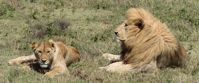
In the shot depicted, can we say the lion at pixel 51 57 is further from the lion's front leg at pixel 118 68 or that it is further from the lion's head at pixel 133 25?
the lion's head at pixel 133 25

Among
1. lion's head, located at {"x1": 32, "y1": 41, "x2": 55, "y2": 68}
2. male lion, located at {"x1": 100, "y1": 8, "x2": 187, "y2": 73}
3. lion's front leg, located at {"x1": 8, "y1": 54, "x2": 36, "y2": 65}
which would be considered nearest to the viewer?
lion's head, located at {"x1": 32, "y1": 41, "x2": 55, "y2": 68}

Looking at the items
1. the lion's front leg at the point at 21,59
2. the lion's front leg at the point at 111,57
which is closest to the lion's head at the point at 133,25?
the lion's front leg at the point at 111,57

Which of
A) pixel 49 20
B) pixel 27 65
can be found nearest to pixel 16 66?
pixel 27 65

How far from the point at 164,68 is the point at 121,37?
2.67 ft

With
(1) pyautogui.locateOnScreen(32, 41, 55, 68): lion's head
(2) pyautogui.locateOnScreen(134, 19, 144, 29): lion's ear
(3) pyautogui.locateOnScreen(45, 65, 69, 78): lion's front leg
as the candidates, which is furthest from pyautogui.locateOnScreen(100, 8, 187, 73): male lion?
(1) pyautogui.locateOnScreen(32, 41, 55, 68): lion's head

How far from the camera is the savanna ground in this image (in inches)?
341

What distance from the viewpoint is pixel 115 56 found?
9961 millimetres

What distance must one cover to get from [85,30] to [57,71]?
4.15 meters

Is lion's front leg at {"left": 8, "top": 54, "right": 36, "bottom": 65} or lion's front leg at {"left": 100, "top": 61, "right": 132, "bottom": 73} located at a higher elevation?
lion's front leg at {"left": 100, "top": 61, "right": 132, "bottom": 73}

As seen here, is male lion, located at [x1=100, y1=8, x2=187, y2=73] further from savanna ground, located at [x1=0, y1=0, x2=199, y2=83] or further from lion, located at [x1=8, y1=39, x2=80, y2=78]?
lion, located at [x1=8, y1=39, x2=80, y2=78]

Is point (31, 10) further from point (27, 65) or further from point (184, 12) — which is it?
point (27, 65)

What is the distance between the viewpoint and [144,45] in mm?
8930

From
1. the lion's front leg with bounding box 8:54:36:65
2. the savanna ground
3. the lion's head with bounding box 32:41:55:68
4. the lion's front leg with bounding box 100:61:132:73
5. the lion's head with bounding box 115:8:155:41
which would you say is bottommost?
the savanna ground

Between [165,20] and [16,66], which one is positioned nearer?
[16,66]
